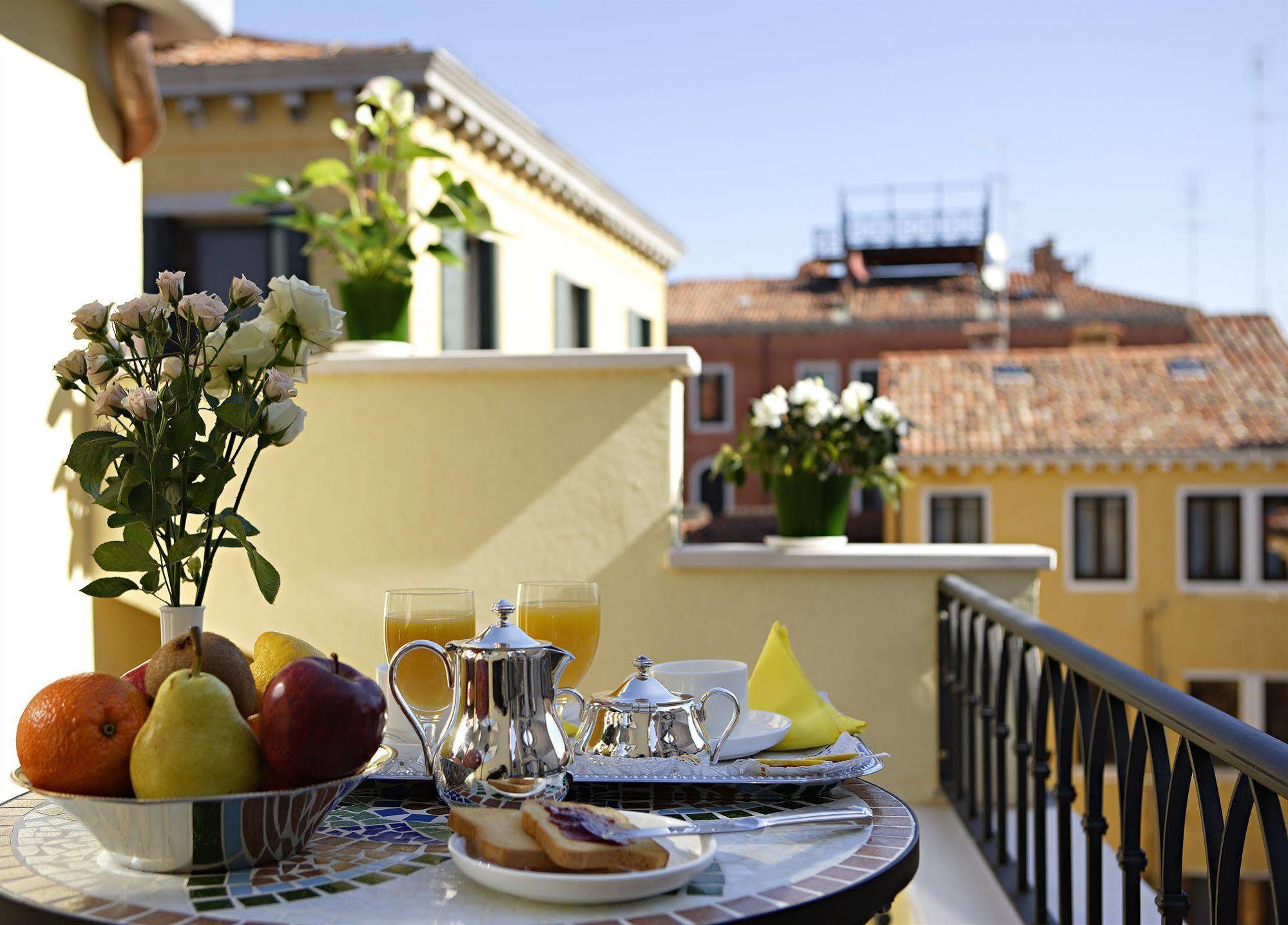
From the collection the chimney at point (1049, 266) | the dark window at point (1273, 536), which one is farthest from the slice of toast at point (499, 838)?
the chimney at point (1049, 266)

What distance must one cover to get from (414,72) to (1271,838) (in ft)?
23.6

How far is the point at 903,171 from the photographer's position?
3938 cm

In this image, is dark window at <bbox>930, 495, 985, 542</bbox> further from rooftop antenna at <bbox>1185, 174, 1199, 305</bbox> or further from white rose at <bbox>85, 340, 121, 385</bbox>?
white rose at <bbox>85, 340, 121, 385</bbox>

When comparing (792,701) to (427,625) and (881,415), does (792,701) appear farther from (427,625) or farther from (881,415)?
(881,415)

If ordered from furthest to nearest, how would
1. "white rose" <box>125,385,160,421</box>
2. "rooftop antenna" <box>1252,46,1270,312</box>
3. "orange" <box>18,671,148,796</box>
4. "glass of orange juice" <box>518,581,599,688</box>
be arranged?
"rooftop antenna" <box>1252,46,1270,312</box> < "glass of orange juice" <box>518,581,599,688</box> < "white rose" <box>125,385,160,421</box> < "orange" <box>18,671,148,796</box>

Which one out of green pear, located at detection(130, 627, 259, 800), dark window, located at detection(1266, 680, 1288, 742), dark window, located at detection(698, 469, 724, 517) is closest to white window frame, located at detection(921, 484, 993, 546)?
dark window, located at detection(1266, 680, 1288, 742)

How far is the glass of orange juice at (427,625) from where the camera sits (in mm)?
1675

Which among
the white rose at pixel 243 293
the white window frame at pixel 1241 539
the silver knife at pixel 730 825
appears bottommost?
the white window frame at pixel 1241 539

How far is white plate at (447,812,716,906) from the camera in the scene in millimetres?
1174

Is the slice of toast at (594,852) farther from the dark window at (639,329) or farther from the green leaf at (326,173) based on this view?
the dark window at (639,329)

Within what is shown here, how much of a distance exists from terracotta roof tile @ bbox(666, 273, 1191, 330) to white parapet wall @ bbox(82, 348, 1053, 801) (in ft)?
84.2

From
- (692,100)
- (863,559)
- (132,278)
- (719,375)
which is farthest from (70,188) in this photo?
(692,100)

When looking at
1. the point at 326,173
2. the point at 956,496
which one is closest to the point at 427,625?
the point at 326,173

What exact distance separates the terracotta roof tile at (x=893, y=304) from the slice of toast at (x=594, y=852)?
28659 millimetres
